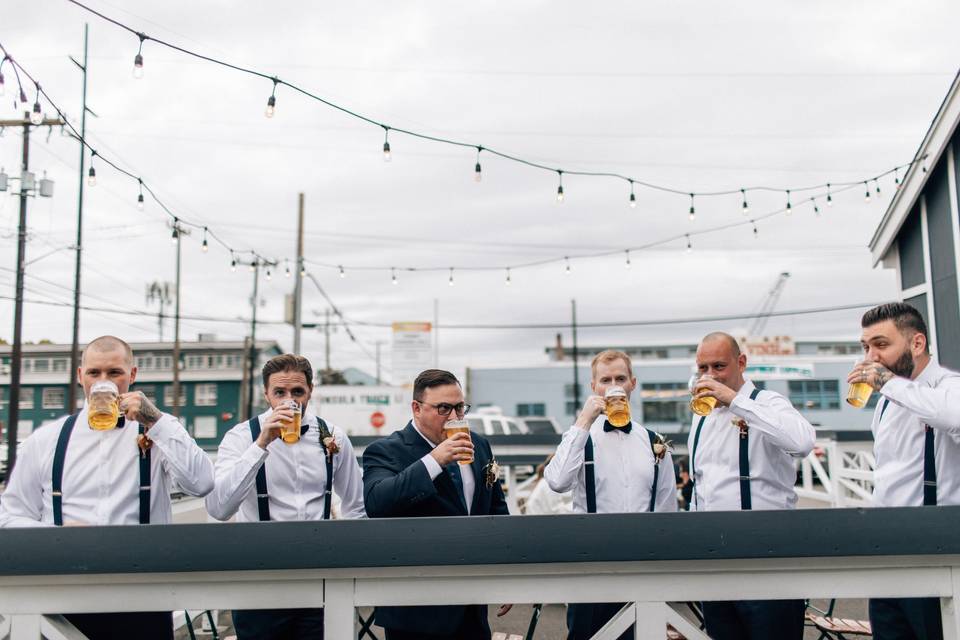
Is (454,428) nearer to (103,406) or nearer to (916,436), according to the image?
(103,406)

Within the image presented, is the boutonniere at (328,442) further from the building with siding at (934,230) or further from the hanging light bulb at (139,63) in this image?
the building with siding at (934,230)

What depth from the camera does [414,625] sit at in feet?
8.89

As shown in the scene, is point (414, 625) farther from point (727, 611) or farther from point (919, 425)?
point (919, 425)

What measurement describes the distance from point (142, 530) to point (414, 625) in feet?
3.15

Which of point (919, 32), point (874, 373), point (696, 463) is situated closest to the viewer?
point (874, 373)

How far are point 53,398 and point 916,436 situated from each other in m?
47.1

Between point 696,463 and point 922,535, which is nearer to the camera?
point 922,535

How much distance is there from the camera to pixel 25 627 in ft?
7.91

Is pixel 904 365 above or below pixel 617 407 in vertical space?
above

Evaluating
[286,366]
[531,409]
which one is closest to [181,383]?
[531,409]

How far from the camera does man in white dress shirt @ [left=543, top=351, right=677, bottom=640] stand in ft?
11.4

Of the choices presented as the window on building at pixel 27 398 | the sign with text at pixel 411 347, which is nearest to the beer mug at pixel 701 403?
the sign with text at pixel 411 347

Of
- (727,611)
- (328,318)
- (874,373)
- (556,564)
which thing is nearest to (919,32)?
(874,373)

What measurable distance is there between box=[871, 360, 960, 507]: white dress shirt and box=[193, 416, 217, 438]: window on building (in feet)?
153
